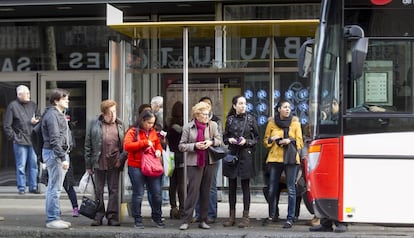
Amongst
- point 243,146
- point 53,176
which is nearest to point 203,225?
point 243,146

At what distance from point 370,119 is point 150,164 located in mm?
3466

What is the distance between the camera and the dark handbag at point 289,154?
961 centimetres

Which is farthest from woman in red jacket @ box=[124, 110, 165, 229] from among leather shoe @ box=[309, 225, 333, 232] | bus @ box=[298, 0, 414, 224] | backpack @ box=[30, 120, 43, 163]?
bus @ box=[298, 0, 414, 224]

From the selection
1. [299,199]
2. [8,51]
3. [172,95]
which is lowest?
[299,199]

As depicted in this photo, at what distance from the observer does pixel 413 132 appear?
725 centimetres

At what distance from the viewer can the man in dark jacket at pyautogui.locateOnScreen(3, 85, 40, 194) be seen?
1320 cm

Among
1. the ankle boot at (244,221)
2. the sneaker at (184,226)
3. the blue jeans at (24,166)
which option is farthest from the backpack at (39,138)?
the blue jeans at (24,166)

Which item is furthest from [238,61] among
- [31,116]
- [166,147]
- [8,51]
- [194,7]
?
[8,51]

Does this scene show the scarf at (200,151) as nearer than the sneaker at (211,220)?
Yes

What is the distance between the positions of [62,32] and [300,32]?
18.7 feet

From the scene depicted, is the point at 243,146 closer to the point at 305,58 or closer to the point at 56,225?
the point at 305,58

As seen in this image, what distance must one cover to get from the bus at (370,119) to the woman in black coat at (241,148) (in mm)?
2168

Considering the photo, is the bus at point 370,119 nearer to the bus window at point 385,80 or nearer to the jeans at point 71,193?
the bus window at point 385,80

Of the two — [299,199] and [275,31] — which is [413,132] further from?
[275,31]
